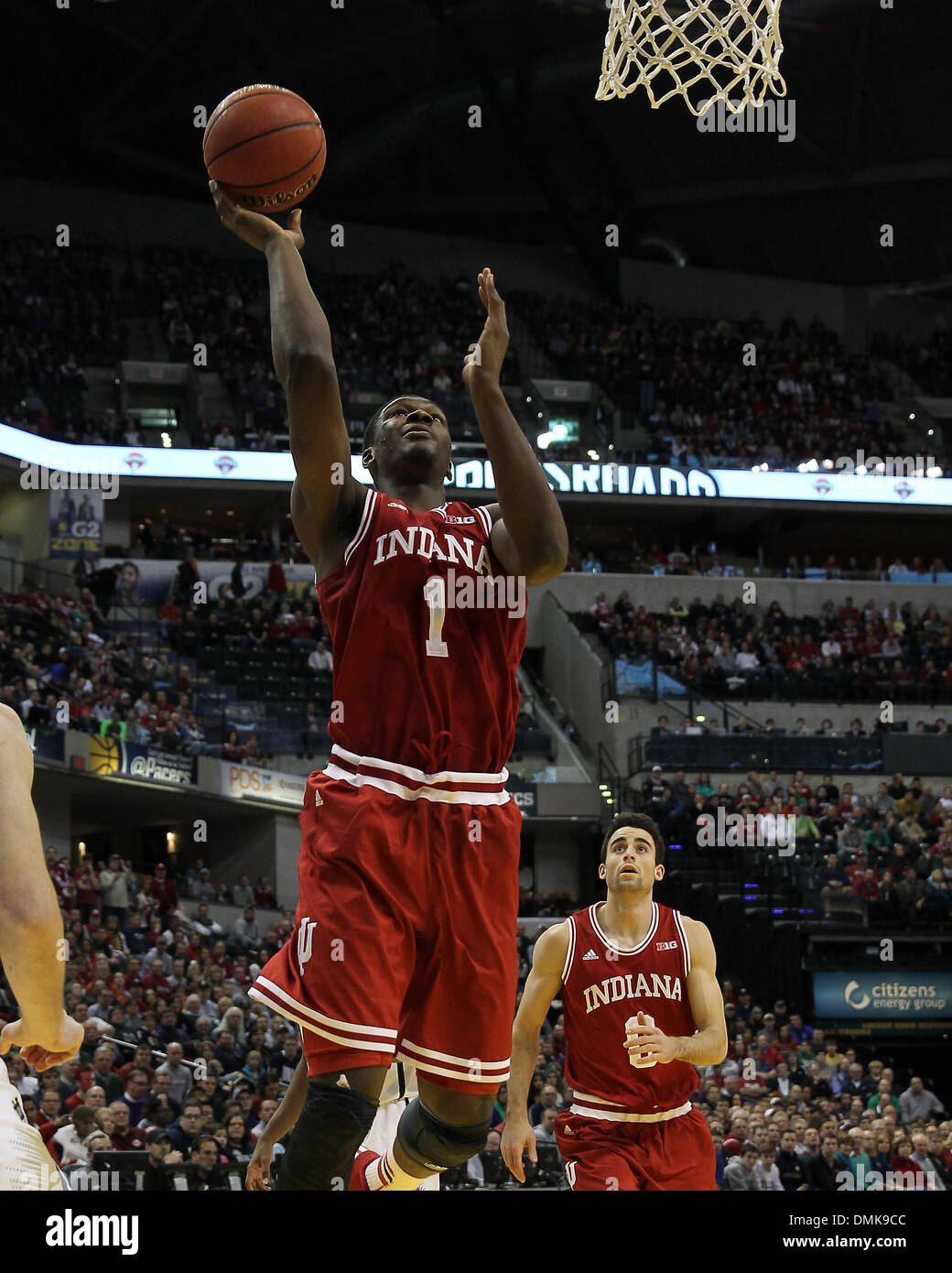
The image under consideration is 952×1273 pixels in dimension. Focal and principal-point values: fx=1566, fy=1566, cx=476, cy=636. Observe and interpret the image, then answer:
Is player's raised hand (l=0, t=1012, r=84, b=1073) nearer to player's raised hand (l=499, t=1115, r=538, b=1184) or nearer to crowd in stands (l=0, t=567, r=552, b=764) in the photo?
player's raised hand (l=499, t=1115, r=538, b=1184)

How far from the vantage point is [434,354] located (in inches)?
1323

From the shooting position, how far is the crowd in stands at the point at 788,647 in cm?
2609

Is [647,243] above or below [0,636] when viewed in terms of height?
above

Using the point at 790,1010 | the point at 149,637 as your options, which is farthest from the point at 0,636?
the point at 790,1010

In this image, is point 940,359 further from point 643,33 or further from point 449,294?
point 643,33

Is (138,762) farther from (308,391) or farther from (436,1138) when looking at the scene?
(308,391)

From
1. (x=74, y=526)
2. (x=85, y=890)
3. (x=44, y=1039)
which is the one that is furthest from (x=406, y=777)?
(x=74, y=526)

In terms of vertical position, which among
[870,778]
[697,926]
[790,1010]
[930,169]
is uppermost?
[930,169]

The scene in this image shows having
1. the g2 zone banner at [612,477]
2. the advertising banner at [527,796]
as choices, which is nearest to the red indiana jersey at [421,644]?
the advertising banner at [527,796]

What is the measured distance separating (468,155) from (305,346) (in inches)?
1344

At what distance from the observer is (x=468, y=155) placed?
1437 inches

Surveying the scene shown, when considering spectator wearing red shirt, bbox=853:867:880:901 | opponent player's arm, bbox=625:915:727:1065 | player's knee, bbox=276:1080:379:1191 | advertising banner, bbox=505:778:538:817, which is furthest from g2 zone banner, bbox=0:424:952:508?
player's knee, bbox=276:1080:379:1191

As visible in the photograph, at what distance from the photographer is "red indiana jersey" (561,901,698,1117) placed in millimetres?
5887

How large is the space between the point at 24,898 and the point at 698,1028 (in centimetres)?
366
